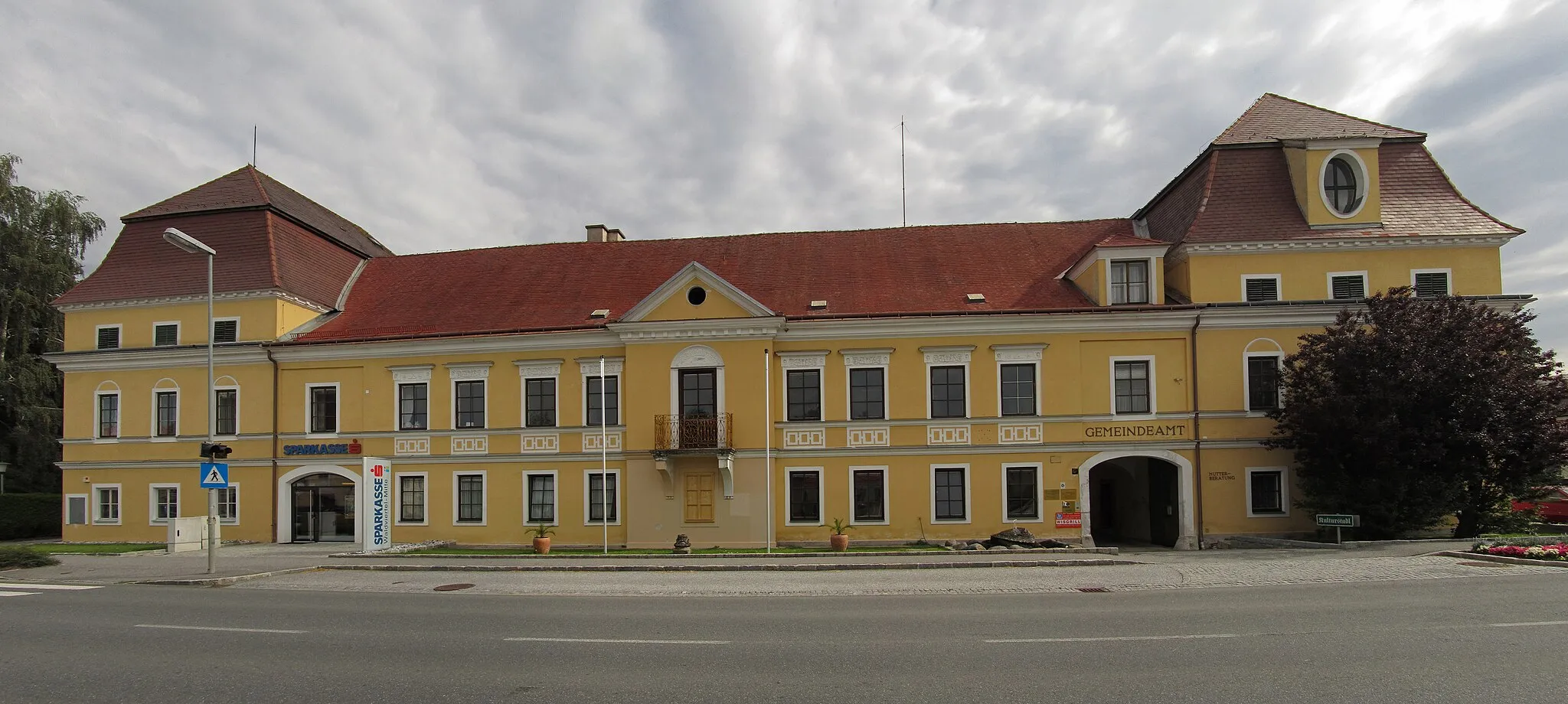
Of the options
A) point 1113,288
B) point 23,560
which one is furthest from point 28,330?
point 1113,288

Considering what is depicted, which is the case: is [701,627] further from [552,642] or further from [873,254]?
[873,254]

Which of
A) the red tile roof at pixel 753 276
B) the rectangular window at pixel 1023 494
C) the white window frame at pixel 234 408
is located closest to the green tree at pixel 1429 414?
the red tile roof at pixel 753 276

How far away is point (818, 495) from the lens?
26.0 metres

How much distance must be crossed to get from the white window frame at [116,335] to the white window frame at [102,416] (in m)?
1.37

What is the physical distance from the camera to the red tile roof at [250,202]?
3045 centimetres

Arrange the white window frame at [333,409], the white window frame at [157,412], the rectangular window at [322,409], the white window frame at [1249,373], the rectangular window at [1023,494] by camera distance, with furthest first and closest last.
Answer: the white window frame at [157,412] → the rectangular window at [322,409] → the white window frame at [333,409] → the rectangular window at [1023,494] → the white window frame at [1249,373]

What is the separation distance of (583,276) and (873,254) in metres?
9.14

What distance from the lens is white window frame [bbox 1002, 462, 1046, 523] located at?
25375 millimetres

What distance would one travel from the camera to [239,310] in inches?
1135

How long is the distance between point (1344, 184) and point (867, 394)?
14.3m

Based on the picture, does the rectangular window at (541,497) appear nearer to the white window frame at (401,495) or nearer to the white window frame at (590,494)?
the white window frame at (590,494)

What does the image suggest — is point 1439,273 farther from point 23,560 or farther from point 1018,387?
point 23,560

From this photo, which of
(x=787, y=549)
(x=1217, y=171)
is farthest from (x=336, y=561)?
(x=1217, y=171)

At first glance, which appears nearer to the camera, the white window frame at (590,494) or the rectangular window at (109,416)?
the white window frame at (590,494)
